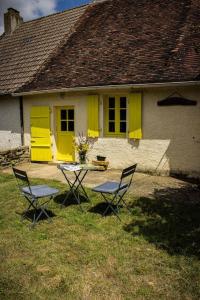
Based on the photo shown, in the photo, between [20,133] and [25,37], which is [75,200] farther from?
[25,37]

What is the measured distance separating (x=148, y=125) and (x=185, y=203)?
371 cm

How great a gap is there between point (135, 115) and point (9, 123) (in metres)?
6.01

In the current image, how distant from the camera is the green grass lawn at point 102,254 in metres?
4.01

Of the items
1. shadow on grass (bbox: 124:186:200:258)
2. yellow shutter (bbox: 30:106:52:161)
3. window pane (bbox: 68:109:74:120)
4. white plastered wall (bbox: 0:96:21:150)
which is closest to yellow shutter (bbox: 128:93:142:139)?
window pane (bbox: 68:109:74:120)

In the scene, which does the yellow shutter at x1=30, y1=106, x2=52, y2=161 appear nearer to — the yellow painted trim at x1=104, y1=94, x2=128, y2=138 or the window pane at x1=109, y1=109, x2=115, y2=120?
the yellow painted trim at x1=104, y1=94, x2=128, y2=138

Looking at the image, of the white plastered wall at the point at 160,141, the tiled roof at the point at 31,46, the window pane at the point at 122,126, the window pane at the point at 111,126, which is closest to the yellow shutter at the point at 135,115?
the white plastered wall at the point at 160,141

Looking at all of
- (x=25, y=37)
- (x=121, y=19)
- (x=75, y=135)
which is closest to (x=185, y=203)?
(x=75, y=135)

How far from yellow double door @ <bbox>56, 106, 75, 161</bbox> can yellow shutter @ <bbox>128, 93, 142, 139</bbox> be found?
8.44 ft

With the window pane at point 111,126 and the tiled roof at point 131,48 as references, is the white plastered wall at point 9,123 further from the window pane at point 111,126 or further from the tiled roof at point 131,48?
the window pane at point 111,126

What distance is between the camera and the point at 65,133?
40.2 feet

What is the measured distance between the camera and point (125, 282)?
4160 mm

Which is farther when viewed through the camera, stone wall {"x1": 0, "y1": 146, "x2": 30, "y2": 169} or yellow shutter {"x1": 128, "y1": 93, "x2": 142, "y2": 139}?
stone wall {"x1": 0, "y1": 146, "x2": 30, "y2": 169}

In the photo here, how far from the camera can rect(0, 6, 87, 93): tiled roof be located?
45.0 feet

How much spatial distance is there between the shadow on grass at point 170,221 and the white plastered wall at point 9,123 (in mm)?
7506
